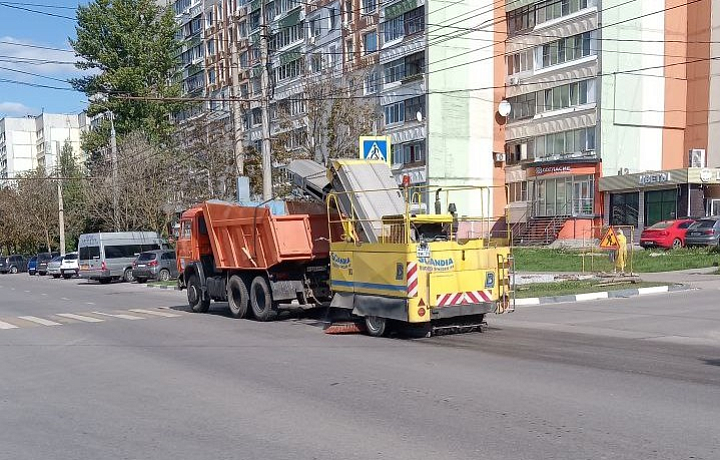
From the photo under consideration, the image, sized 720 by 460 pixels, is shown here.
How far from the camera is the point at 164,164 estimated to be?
47.4 m

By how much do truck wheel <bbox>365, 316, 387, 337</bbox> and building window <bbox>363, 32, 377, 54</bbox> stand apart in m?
38.5

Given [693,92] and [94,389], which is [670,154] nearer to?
[693,92]

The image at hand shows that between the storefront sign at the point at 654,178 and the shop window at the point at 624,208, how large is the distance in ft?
5.53

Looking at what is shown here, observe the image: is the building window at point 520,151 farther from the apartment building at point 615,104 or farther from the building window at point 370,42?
the building window at point 370,42

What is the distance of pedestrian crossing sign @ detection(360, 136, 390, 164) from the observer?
647 inches

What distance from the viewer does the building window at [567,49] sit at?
1688 inches

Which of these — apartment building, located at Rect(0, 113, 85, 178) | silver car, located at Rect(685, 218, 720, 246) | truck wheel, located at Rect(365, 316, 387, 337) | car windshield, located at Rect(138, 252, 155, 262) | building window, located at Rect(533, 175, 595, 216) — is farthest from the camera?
apartment building, located at Rect(0, 113, 85, 178)

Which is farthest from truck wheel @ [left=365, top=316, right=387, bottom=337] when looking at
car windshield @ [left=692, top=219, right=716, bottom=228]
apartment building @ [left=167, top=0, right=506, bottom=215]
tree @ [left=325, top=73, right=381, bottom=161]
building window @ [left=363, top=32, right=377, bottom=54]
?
building window @ [left=363, top=32, right=377, bottom=54]

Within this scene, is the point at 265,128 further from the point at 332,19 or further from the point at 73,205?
the point at 73,205

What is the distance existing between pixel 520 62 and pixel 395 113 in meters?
8.82

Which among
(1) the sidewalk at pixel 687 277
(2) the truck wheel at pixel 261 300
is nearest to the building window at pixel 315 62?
(1) the sidewalk at pixel 687 277

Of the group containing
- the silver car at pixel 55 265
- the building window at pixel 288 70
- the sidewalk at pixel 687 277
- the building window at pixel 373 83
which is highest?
the building window at pixel 288 70

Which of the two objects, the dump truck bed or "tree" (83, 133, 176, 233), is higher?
"tree" (83, 133, 176, 233)

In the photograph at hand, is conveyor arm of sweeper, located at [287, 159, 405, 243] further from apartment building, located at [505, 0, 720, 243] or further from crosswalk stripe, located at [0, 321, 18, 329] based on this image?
apartment building, located at [505, 0, 720, 243]
